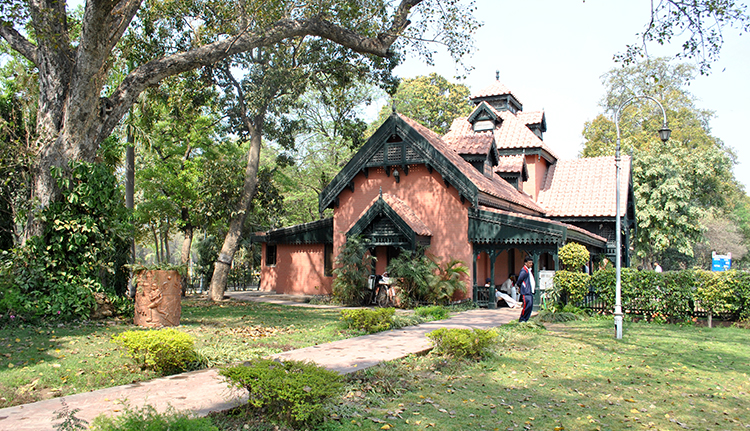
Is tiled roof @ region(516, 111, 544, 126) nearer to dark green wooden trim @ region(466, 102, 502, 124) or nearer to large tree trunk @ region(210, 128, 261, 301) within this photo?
dark green wooden trim @ region(466, 102, 502, 124)

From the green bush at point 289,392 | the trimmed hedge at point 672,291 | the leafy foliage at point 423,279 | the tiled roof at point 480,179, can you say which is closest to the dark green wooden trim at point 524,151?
the tiled roof at point 480,179

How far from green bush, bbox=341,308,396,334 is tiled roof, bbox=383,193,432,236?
6870 mm

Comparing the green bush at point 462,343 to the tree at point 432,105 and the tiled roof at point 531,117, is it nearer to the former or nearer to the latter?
the tiled roof at point 531,117

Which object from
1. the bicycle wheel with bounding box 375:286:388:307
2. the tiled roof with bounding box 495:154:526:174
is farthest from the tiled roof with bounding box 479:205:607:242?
the bicycle wheel with bounding box 375:286:388:307

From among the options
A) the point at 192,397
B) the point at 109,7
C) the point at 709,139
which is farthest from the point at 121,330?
the point at 709,139

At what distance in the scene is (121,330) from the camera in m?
11.1

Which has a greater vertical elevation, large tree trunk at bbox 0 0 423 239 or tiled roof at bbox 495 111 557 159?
tiled roof at bbox 495 111 557 159

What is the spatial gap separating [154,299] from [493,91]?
2533cm

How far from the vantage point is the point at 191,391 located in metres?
6.73

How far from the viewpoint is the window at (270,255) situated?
28456 mm

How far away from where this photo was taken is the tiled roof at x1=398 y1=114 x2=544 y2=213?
68.2ft

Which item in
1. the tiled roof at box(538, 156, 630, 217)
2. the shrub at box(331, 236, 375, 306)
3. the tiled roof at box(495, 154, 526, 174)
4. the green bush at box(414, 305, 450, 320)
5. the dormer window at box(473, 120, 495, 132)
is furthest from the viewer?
the dormer window at box(473, 120, 495, 132)

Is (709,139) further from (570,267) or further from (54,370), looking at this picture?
(54,370)

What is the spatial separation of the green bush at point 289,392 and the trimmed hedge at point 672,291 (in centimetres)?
1325
